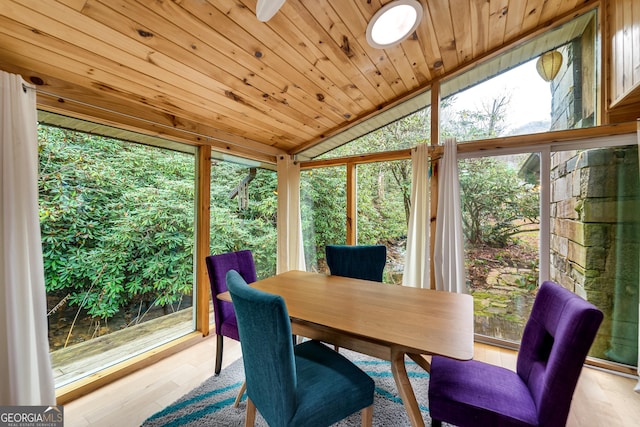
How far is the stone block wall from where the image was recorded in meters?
2.06

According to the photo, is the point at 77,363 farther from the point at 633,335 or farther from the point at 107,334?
the point at 633,335

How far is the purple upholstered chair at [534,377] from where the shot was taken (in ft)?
2.96

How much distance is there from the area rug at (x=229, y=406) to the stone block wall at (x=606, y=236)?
1584 mm

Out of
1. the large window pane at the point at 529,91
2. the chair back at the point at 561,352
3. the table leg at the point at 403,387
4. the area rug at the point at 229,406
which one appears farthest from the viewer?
the large window pane at the point at 529,91

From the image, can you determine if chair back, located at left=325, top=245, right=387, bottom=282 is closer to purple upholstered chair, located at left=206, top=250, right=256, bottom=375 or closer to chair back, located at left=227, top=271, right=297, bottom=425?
purple upholstered chair, located at left=206, top=250, right=256, bottom=375

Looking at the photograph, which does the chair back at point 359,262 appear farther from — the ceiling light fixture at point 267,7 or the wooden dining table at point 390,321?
the ceiling light fixture at point 267,7

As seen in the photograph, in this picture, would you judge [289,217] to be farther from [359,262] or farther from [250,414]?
[250,414]

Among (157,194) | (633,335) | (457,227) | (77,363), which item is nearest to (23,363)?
(77,363)

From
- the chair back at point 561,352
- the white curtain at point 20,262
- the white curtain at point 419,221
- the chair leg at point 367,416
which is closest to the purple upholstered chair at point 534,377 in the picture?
the chair back at point 561,352

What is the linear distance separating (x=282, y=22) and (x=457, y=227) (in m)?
2.18

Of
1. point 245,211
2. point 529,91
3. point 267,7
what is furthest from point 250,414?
point 529,91

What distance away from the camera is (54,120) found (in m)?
1.78

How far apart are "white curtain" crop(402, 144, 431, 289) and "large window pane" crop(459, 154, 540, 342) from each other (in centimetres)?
36

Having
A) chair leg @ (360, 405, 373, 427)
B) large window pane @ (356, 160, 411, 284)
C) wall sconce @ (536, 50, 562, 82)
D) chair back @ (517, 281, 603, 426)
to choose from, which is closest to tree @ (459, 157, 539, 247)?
large window pane @ (356, 160, 411, 284)
